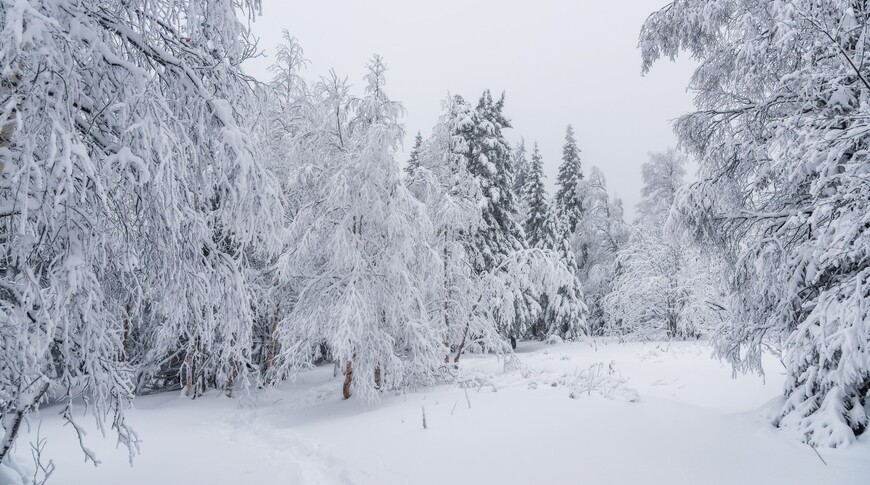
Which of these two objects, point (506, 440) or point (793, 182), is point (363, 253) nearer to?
point (506, 440)

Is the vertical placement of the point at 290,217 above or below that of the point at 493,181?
below

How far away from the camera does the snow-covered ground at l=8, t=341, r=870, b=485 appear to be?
15.9 feet

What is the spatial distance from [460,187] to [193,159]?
9.72 m

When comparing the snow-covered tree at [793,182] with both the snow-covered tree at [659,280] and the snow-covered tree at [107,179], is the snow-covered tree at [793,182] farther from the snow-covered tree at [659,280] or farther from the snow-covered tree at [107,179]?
the snow-covered tree at [659,280]

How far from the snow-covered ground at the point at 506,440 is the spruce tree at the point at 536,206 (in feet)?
41.3

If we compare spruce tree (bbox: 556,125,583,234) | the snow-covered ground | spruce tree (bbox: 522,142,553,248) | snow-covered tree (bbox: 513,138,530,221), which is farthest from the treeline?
snow-covered tree (bbox: 513,138,530,221)

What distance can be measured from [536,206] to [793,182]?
17727 millimetres

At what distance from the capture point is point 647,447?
5.40 metres

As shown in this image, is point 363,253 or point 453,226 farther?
point 453,226

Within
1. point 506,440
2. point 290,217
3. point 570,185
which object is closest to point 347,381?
point 290,217

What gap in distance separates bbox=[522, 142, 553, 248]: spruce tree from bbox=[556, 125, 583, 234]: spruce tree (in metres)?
2.53

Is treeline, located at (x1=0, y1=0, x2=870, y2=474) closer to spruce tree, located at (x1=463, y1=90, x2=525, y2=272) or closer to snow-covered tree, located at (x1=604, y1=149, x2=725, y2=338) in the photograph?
spruce tree, located at (x1=463, y1=90, x2=525, y2=272)

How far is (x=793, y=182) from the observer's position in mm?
5508

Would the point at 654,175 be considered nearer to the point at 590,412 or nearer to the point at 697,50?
the point at 697,50
